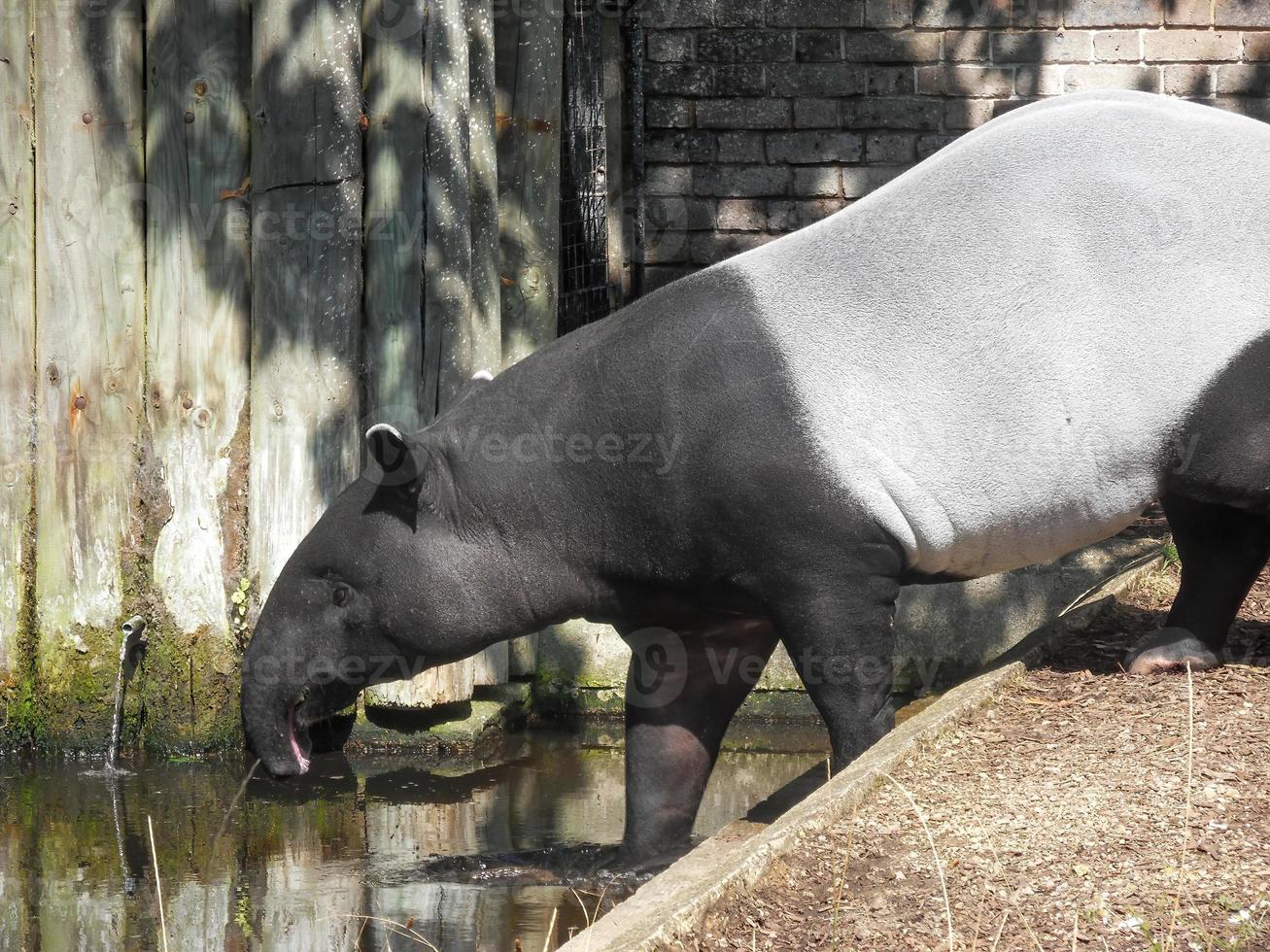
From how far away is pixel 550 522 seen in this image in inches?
175

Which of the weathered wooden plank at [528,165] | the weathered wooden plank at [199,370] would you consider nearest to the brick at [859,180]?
the weathered wooden plank at [528,165]

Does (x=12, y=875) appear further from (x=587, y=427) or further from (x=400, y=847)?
(x=587, y=427)

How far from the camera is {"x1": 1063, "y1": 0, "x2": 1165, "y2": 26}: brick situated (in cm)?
877

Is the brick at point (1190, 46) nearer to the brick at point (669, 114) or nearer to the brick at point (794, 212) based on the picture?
the brick at point (794, 212)

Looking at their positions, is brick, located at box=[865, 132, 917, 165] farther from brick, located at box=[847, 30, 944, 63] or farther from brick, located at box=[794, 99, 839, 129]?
brick, located at box=[847, 30, 944, 63]

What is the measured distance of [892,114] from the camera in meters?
8.84

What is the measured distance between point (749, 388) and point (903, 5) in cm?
536

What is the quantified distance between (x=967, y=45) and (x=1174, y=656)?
16.8 feet

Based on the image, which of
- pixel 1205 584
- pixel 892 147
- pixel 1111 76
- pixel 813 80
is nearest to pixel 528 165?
pixel 813 80

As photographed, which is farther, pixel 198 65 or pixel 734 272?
pixel 198 65

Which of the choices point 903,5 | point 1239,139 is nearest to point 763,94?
point 903,5

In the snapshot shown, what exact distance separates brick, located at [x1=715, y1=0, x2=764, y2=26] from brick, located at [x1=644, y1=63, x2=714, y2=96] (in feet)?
0.94

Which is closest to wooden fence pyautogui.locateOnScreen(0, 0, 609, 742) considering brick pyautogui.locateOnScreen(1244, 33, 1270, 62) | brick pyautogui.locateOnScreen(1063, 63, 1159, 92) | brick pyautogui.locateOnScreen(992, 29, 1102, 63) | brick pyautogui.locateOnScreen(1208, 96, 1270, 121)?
brick pyautogui.locateOnScreen(992, 29, 1102, 63)

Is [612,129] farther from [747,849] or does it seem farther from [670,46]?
[747,849]
